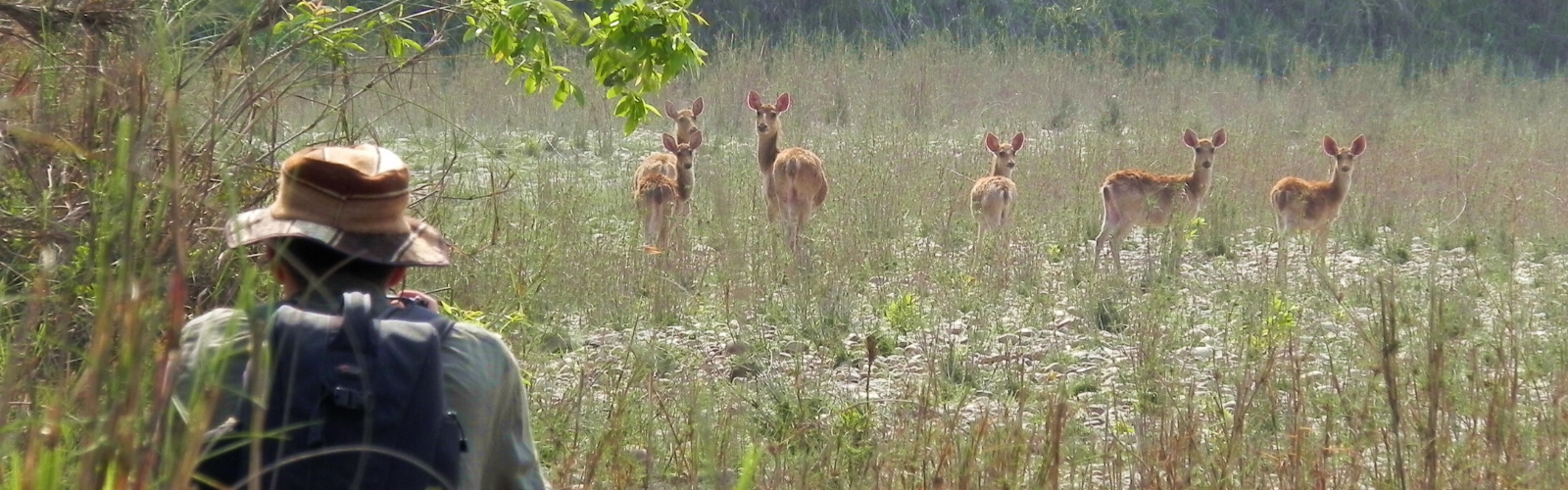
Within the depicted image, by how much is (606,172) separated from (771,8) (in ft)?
38.4

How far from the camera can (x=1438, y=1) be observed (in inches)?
1176

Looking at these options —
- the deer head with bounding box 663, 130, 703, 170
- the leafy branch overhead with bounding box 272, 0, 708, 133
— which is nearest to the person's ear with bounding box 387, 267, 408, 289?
the leafy branch overhead with bounding box 272, 0, 708, 133

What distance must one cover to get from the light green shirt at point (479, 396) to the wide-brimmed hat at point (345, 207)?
184 mm

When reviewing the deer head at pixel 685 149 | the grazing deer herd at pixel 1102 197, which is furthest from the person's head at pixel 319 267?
the deer head at pixel 685 149

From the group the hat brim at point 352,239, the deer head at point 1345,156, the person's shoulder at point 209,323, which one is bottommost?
the person's shoulder at point 209,323

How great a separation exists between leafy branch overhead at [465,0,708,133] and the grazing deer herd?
16.1 feet

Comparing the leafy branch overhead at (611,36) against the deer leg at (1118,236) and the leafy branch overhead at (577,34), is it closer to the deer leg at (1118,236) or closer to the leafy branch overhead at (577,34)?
the leafy branch overhead at (577,34)

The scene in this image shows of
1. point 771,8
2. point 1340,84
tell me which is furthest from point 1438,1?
point 771,8

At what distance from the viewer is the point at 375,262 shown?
2.65 meters

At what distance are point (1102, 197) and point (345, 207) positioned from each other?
1025 centimetres

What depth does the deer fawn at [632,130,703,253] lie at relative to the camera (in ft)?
36.4

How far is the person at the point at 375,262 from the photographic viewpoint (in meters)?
2.60

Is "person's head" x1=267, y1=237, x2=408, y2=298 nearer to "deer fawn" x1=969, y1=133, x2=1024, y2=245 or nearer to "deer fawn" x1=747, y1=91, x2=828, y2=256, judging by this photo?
"deer fawn" x1=969, y1=133, x2=1024, y2=245

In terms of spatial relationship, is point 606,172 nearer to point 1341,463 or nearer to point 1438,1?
point 1341,463
